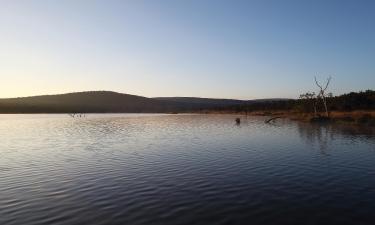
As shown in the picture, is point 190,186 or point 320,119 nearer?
point 190,186

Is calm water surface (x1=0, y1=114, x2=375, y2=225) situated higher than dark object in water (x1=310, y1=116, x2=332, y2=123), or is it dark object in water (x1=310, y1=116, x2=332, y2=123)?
dark object in water (x1=310, y1=116, x2=332, y2=123)

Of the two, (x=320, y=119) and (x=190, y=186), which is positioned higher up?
(x=320, y=119)

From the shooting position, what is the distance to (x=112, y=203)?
17.9m

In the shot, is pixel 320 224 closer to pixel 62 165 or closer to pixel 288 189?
pixel 288 189

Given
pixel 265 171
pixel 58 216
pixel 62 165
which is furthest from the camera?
pixel 62 165

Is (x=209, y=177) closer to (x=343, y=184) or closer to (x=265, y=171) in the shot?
(x=265, y=171)

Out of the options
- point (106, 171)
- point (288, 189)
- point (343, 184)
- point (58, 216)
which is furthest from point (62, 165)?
point (343, 184)

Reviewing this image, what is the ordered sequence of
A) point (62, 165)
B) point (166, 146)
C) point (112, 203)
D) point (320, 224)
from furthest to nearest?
point (166, 146) → point (62, 165) → point (112, 203) → point (320, 224)

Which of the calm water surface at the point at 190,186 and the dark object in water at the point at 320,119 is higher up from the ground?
the dark object in water at the point at 320,119

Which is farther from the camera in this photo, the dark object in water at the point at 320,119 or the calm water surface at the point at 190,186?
the dark object in water at the point at 320,119

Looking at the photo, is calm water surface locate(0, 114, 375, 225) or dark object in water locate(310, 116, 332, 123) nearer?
calm water surface locate(0, 114, 375, 225)

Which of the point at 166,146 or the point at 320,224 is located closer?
the point at 320,224

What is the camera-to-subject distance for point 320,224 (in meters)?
14.6

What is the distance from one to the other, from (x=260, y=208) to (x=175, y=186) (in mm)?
6191
